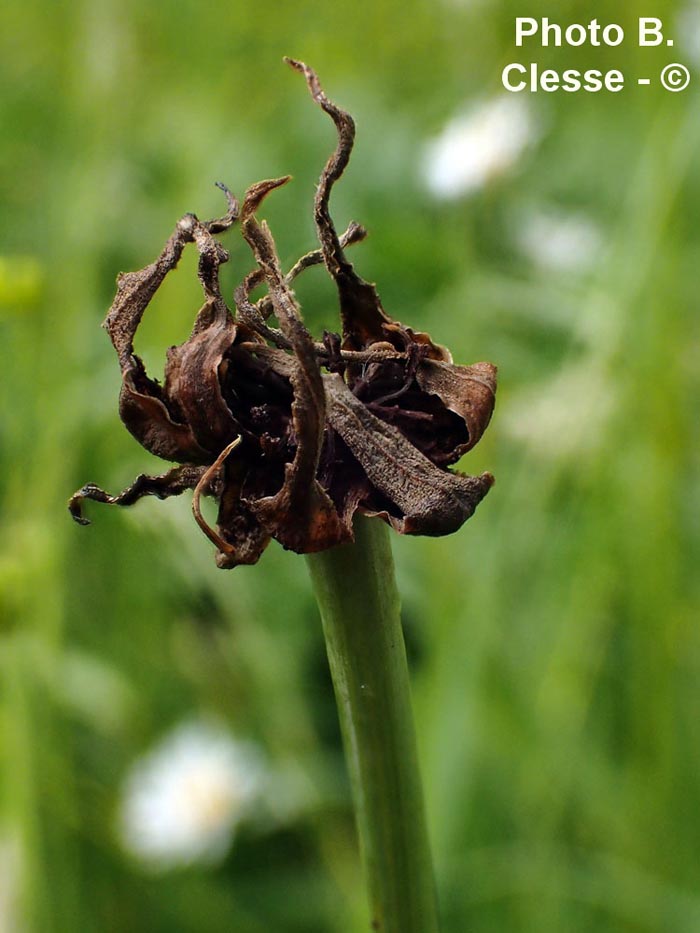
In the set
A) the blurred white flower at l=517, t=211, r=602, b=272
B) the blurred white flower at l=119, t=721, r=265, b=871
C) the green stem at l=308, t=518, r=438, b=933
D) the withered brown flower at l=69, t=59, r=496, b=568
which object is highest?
the blurred white flower at l=517, t=211, r=602, b=272

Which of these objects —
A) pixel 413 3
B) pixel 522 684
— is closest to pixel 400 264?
pixel 522 684

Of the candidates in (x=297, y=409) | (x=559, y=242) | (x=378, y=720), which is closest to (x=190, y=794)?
(x=559, y=242)

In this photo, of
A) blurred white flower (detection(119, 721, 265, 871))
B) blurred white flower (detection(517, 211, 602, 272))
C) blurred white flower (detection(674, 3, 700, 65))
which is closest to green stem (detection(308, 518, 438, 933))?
blurred white flower (detection(119, 721, 265, 871))

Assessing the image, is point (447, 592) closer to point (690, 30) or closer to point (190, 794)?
point (190, 794)

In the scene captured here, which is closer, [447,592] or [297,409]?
[297,409]

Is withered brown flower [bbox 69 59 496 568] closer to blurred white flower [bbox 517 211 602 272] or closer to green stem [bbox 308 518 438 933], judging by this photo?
green stem [bbox 308 518 438 933]

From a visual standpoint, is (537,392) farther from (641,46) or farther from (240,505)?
(240,505)
